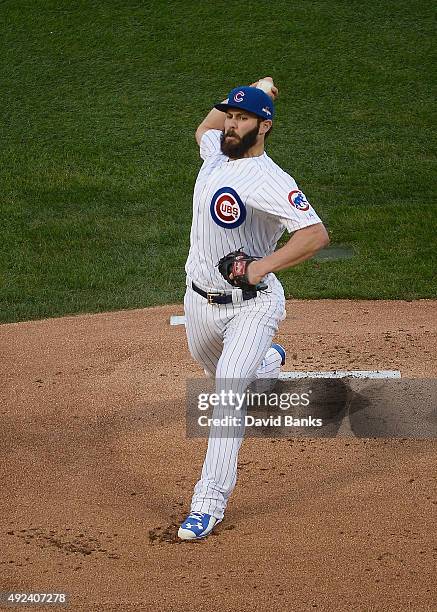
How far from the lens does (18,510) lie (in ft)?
17.0

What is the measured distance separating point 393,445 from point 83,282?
422 cm

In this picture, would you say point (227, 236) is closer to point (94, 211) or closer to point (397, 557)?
point (397, 557)

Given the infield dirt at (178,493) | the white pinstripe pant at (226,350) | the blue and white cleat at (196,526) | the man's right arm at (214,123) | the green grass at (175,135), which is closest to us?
the infield dirt at (178,493)

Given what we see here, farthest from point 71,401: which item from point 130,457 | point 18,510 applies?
point 18,510

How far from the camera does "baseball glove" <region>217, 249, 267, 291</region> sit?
16.0 feet

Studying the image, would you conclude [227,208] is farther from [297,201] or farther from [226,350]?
[226,350]

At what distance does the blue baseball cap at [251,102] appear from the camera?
514 centimetres

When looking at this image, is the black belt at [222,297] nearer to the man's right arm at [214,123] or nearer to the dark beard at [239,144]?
the dark beard at [239,144]

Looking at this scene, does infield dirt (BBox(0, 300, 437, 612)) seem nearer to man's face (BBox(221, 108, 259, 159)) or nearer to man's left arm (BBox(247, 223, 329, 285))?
man's left arm (BBox(247, 223, 329, 285))

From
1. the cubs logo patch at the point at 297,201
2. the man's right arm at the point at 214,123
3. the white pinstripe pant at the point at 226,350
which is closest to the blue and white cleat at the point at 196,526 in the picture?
the white pinstripe pant at the point at 226,350

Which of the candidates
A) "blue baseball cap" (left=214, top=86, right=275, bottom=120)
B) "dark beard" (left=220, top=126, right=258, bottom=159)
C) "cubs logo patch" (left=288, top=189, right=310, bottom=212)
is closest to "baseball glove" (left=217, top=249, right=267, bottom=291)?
"cubs logo patch" (left=288, top=189, right=310, bottom=212)

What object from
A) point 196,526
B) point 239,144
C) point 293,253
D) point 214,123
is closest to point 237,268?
point 293,253

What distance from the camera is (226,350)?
5141mm

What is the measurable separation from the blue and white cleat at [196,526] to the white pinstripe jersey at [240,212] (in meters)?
1.13
